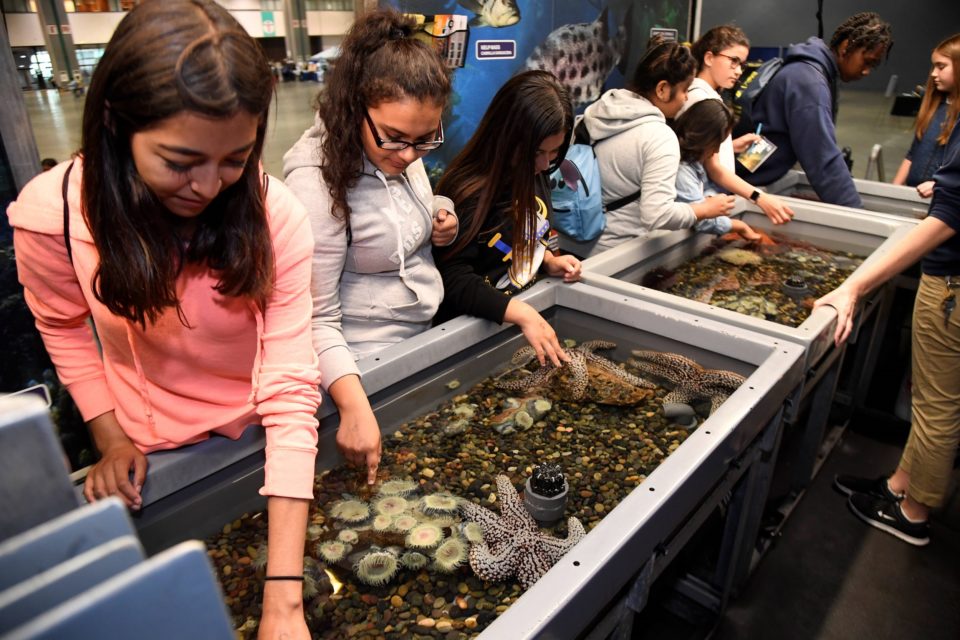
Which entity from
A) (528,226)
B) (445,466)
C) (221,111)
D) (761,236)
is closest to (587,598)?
(445,466)

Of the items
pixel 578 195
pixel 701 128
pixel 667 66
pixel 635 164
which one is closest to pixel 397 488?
pixel 578 195

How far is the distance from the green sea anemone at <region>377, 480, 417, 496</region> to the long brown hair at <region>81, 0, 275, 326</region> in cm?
52

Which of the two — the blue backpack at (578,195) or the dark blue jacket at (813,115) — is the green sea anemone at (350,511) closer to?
the blue backpack at (578,195)

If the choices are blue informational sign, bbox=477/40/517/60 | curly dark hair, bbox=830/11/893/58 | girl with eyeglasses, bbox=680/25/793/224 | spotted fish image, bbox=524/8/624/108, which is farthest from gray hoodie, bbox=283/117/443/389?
curly dark hair, bbox=830/11/893/58

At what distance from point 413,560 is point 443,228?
891 millimetres

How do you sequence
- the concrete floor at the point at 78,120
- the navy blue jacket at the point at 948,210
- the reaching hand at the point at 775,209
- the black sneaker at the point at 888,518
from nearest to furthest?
the concrete floor at the point at 78,120 < the navy blue jacket at the point at 948,210 < the black sneaker at the point at 888,518 < the reaching hand at the point at 775,209

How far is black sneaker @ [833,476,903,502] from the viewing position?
8.70ft

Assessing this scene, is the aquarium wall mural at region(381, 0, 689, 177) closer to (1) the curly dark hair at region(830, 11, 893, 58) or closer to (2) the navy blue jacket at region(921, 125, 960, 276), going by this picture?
(1) the curly dark hair at region(830, 11, 893, 58)

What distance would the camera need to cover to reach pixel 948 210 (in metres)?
1.94

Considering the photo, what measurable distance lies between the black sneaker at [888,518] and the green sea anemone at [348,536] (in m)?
2.31

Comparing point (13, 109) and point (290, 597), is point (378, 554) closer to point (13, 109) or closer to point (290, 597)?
point (290, 597)

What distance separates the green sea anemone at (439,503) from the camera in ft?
4.47

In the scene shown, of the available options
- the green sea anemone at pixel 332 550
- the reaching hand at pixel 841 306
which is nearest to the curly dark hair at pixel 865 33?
the reaching hand at pixel 841 306

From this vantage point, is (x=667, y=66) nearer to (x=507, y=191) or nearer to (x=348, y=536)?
(x=507, y=191)
